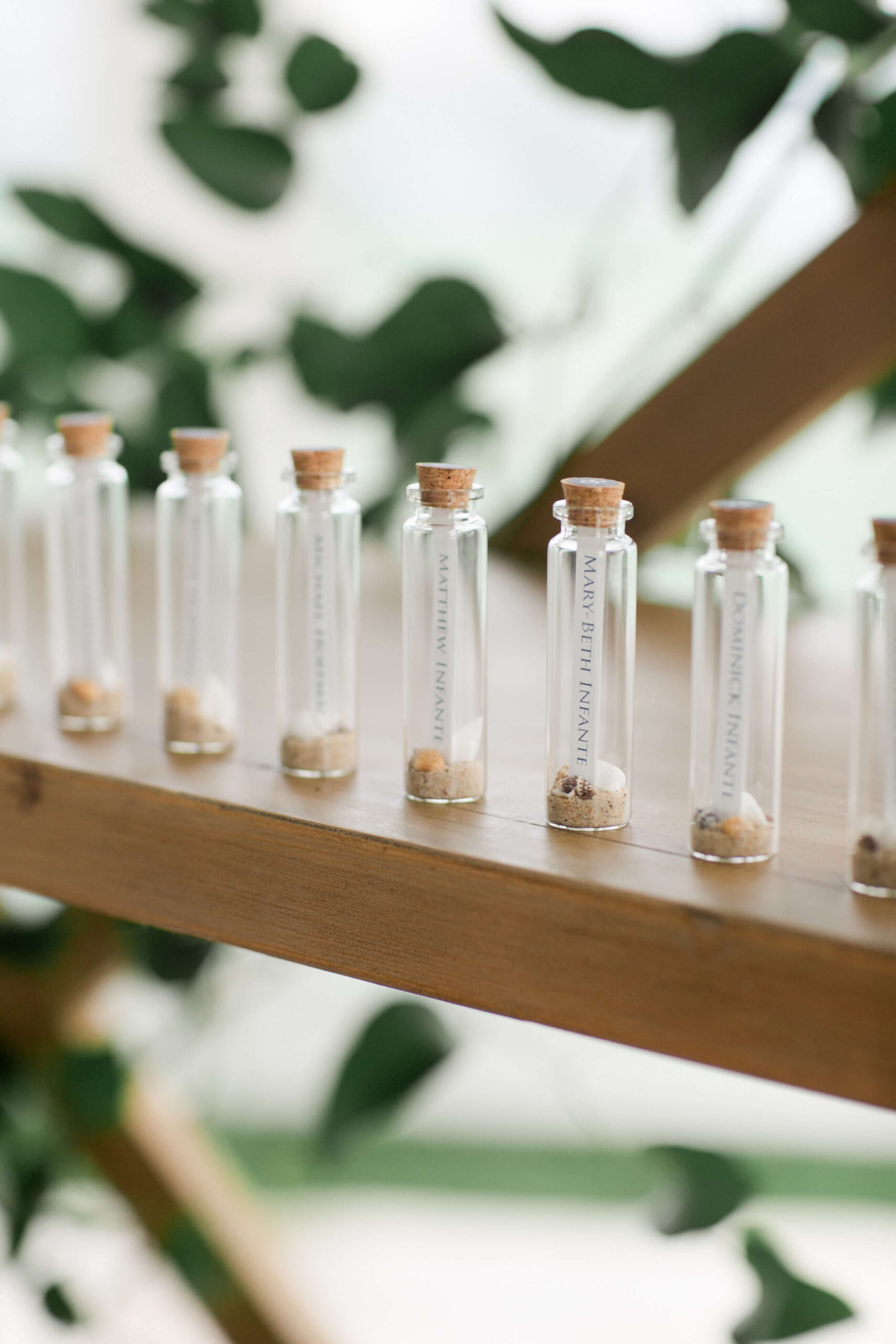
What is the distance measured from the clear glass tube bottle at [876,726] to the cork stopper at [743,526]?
5 centimetres

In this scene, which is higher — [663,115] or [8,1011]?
[663,115]

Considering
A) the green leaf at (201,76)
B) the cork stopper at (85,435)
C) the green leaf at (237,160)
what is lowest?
the cork stopper at (85,435)

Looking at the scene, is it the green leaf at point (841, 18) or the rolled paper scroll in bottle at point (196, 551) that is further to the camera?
the green leaf at point (841, 18)

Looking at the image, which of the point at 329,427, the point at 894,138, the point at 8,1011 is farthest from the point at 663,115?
the point at 329,427

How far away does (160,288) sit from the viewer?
151 centimetres

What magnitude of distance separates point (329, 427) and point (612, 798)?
6.39 ft

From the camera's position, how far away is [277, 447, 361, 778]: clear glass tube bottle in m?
0.85

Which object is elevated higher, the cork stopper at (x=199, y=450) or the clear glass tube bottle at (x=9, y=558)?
the cork stopper at (x=199, y=450)

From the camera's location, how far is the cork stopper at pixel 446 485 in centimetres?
77

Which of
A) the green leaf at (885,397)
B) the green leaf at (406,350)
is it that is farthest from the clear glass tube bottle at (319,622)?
the green leaf at (885,397)

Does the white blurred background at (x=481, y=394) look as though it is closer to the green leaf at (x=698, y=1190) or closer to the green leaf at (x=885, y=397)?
the green leaf at (x=885, y=397)

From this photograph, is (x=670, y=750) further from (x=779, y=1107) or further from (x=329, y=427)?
(x=779, y=1107)

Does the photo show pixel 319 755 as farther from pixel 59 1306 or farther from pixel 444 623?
pixel 59 1306

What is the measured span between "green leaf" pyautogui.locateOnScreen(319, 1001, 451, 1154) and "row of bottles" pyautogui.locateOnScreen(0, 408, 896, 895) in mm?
328
